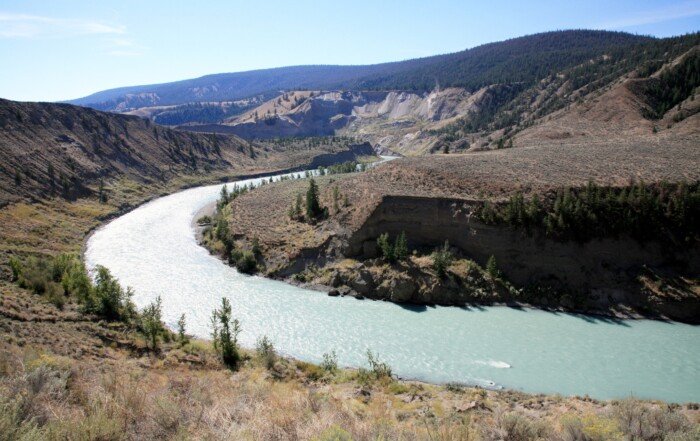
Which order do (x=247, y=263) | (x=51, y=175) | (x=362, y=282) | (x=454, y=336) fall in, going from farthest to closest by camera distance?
(x=51, y=175), (x=247, y=263), (x=362, y=282), (x=454, y=336)

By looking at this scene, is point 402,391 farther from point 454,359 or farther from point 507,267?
point 507,267

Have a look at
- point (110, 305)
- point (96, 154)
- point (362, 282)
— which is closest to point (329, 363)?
point (362, 282)

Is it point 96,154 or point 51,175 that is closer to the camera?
point 51,175

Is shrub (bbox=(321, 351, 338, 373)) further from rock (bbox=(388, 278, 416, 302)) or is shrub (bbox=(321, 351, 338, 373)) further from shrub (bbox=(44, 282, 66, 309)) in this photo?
shrub (bbox=(44, 282, 66, 309))

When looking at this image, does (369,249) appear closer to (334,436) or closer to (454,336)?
(454,336)

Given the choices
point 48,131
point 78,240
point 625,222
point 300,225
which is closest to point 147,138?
point 48,131

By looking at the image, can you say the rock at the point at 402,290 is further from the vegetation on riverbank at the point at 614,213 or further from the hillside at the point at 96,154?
the hillside at the point at 96,154

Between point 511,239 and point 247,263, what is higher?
point 511,239

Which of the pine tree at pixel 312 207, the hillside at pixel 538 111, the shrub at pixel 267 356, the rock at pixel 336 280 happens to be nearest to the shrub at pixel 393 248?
the rock at pixel 336 280
